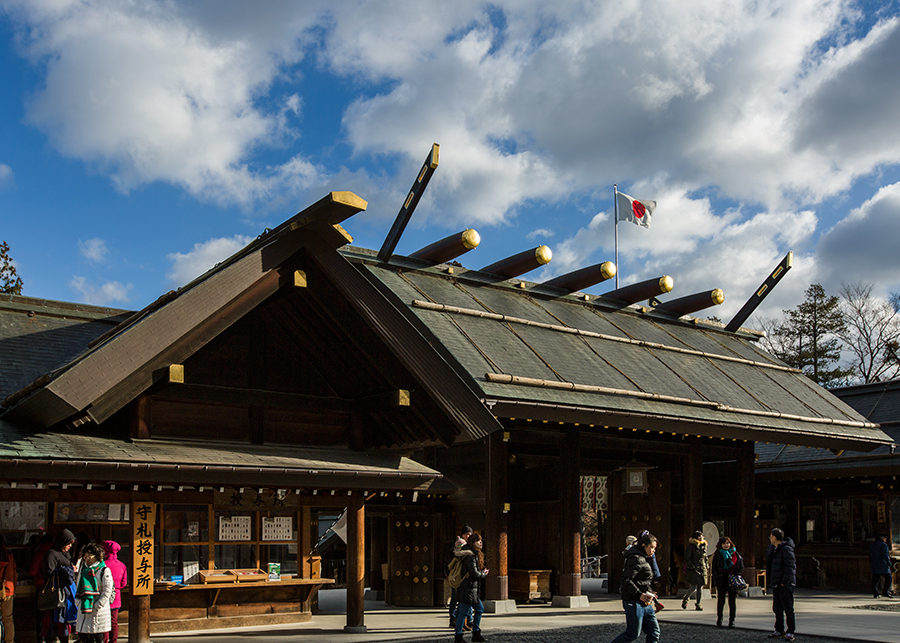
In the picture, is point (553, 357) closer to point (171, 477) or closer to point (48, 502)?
point (171, 477)

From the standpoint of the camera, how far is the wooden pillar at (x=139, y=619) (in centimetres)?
1138

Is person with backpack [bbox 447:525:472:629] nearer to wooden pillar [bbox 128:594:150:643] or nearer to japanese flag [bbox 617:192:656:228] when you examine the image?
wooden pillar [bbox 128:594:150:643]

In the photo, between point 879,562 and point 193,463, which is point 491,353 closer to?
point 193,463

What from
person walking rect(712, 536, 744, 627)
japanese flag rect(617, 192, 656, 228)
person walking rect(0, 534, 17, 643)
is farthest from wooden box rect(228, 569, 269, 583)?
japanese flag rect(617, 192, 656, 228)

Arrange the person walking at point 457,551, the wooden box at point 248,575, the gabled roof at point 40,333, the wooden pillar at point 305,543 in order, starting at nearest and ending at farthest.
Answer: the person walking at point 457,551
the gabled roof at point 40,333
the wooden box at point 248,575
the wooden pillar at point 305,543

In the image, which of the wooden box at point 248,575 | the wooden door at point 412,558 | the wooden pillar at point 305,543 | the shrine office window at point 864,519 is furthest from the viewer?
the shrine office window at point 864,519

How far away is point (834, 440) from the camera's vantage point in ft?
64.5

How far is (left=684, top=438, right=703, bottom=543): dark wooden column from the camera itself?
718 inches

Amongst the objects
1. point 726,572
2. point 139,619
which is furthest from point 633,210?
point 139,619

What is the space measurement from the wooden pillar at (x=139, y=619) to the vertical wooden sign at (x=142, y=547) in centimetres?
11

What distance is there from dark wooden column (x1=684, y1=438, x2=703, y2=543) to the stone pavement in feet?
5.46

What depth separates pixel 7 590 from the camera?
10539 mm

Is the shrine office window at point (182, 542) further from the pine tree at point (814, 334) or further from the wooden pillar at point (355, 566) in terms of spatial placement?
the pine tree at point (814, 334)

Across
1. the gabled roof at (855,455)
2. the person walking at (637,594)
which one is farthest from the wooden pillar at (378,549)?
the gabled roof at (855,455)
